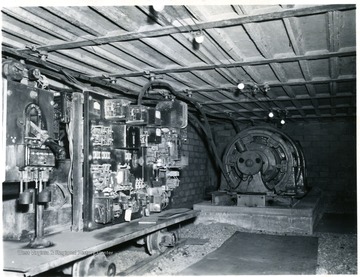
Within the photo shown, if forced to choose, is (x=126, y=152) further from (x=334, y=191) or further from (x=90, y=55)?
(x=334, y=191)

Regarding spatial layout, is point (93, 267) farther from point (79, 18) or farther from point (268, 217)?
point (268, 217)

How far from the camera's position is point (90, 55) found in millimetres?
5176

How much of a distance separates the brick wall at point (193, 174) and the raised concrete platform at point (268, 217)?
231 cm

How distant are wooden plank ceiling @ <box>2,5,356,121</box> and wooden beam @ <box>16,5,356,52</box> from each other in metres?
0.01

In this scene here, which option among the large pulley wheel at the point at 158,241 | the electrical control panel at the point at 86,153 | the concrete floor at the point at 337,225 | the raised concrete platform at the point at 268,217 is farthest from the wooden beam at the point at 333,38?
the large pulley wheel at the point at 158,241

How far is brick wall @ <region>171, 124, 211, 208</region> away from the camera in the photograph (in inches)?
409

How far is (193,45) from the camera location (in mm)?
4797

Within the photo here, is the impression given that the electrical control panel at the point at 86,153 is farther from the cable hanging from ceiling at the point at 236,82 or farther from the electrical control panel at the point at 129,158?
the cable hanging from ceiling at the point at 236,82

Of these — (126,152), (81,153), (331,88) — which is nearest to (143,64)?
(126,152)

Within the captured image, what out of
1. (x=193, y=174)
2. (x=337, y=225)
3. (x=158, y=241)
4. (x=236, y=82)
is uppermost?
(x=236, y=82)

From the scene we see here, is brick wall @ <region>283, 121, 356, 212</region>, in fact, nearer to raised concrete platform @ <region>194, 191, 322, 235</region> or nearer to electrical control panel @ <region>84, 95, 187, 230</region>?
raised concrete platform @ <region>194, 191, 322, 235</region>

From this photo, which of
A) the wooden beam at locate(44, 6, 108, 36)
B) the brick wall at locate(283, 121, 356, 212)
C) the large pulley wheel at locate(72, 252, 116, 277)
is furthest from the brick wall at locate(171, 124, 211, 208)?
the wooden beam at locate(44, 6, 108, 36)

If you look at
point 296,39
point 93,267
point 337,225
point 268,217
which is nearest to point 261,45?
point 296,39

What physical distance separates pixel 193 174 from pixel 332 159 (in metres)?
4.21
